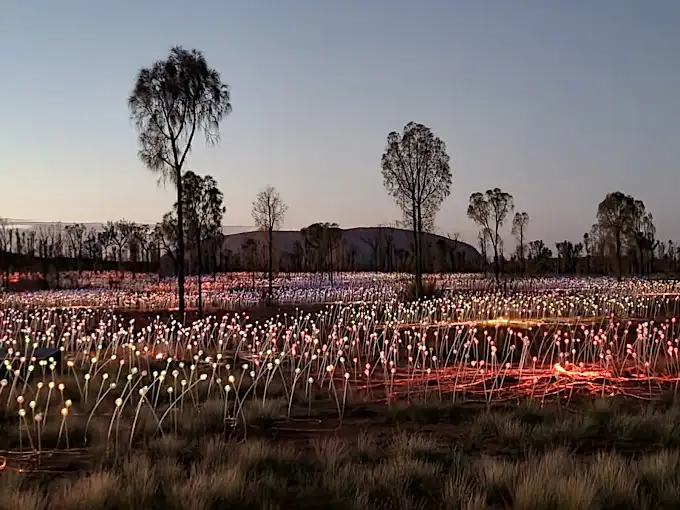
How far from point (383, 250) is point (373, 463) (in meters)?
71.6

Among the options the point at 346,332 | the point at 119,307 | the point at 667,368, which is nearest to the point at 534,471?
the point at 667,368

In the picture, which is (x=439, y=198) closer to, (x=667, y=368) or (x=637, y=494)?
(x=667, y=368)

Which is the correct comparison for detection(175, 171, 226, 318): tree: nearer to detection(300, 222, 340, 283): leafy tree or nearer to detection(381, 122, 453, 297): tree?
detection(381, 122, 453, 297): tree

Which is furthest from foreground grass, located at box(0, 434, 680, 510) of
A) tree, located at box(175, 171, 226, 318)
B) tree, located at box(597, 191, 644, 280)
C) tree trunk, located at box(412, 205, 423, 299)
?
tree, located at box(597, 191, 644, 280)

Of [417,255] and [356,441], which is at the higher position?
[417,255]

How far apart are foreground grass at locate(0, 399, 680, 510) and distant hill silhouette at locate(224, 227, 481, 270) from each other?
2314cm

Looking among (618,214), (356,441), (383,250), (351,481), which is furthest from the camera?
(383,250)

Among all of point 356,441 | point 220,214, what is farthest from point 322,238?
point 356,441

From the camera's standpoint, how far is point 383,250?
76.8 m

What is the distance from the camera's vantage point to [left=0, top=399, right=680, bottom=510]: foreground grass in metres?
4.38

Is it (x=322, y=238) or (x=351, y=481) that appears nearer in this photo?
(x=351, y=481)

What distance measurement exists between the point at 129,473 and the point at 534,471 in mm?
2679

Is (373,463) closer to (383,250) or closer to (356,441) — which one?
(356,441)

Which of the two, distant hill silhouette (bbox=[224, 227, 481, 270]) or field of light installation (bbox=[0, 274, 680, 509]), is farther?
distant hill silhouette (bbox=[224, 227, 481, 270])
